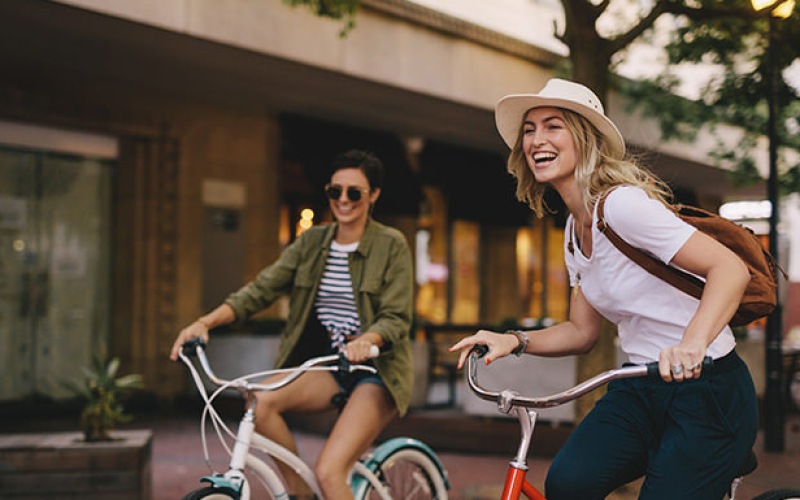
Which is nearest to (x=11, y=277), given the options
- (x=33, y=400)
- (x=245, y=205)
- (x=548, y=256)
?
(x=33, y=400)

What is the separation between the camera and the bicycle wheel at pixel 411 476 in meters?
4.60

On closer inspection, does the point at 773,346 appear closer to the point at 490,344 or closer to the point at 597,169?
the point at 597,169

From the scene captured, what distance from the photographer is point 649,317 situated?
9.59 feet

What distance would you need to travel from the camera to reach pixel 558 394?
2.76 m

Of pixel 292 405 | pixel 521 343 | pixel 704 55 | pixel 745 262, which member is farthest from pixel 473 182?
pixel 745 262

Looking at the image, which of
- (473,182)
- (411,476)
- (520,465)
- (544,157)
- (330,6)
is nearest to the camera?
(520,465)

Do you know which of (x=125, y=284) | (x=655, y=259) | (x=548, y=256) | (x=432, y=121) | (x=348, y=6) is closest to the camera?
(x=655, y=259)

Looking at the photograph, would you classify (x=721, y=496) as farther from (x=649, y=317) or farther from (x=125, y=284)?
(x=125, y=284)

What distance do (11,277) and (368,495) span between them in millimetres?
8655

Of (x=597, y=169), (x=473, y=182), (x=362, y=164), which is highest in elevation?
(x=473, y=182)

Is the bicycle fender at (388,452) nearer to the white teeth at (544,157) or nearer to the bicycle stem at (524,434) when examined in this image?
the bicycle stem at (524,434)

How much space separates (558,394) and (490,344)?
0.31 m

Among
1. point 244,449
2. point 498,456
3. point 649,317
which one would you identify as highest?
point 649,317

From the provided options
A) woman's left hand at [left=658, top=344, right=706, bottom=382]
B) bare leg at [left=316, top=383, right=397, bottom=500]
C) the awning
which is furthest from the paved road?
the awning
